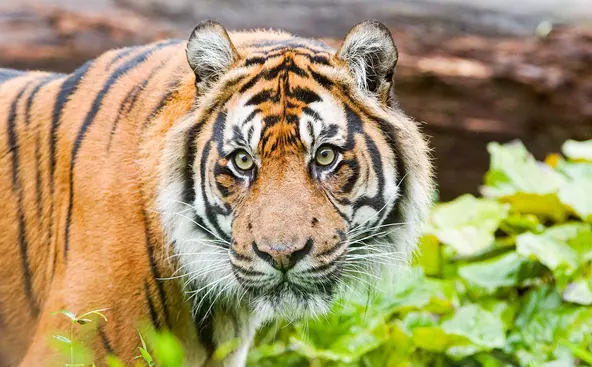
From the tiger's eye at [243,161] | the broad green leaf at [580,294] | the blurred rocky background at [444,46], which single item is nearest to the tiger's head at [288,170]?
the tiger's eye at [243,161]

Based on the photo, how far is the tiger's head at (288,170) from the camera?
2.85m

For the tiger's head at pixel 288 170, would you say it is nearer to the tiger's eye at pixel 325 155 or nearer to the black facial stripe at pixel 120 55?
the tiger's eye at pixel 325 155

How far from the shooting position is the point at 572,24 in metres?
6.41

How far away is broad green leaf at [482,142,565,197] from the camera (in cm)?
498

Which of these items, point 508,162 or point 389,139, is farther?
point 508,162

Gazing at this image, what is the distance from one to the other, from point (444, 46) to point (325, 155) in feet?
11.9

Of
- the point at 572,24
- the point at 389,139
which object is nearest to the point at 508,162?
the point at 572,24

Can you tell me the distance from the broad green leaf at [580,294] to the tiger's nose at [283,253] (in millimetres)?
1928

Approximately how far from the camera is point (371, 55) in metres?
3.05

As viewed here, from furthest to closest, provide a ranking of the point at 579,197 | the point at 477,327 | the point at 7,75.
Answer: the point at 579,197 < the point at 477,327 < the point at 7,75

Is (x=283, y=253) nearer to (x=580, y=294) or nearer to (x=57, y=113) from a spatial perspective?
(x=57, y=113)

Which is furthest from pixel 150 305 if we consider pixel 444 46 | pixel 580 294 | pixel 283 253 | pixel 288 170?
pixel 444 46

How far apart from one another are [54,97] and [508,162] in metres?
2.78

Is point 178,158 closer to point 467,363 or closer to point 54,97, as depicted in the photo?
point 54,97
